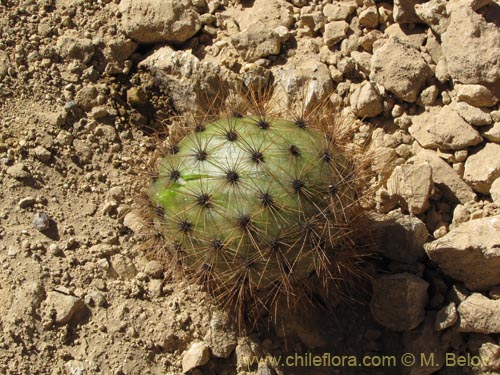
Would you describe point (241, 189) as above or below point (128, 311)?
above

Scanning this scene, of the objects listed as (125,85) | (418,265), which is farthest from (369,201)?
(125,85)

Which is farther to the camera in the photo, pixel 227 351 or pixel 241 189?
pixel 227 351

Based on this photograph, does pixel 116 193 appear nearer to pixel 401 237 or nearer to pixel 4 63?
pixel 4 63

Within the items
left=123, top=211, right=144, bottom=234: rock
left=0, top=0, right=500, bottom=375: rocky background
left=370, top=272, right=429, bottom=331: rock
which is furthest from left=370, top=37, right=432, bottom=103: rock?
left=123, top=211, right=144, bottom=234: rock

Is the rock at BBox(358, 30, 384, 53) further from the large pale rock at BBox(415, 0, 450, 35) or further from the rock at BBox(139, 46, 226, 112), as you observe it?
the rock at BBox(139, 46, 226, 112)

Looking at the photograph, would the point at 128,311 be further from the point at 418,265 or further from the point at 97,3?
the point at 97,3

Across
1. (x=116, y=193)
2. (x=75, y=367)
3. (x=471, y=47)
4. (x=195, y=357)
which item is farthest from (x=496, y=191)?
(x=75, y=367)

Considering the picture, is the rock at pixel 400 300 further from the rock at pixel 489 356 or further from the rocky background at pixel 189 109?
the rock at pixel 489 356
